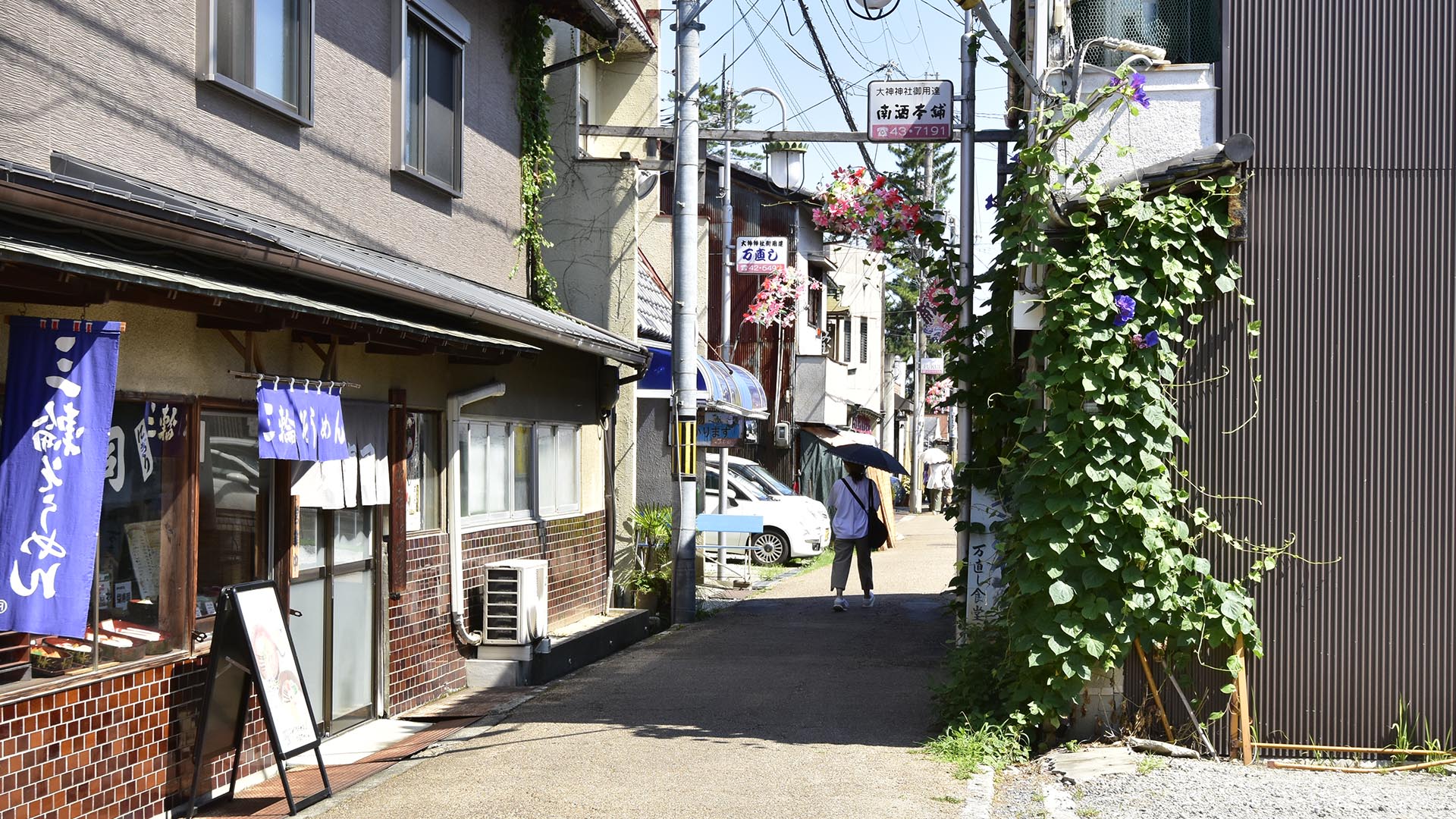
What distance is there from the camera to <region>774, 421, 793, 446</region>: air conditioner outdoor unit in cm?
3650

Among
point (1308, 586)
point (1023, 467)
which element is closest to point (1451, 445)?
point (1308, 586)

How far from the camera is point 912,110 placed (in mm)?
13703

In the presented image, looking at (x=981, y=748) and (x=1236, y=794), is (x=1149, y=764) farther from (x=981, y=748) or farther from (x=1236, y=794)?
(x=981, y=748)

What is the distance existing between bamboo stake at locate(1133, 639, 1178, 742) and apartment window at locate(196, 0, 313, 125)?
670 centimetres

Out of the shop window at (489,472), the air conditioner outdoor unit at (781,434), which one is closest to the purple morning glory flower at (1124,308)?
the shop window at (489,472)

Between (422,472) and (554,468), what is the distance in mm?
3481

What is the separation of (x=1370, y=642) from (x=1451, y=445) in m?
1.28

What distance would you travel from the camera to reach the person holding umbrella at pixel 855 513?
18234mm

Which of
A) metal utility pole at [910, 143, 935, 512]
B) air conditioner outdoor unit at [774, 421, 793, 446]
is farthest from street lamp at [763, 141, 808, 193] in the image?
metal utility pole at [910, 143, 935, 512]

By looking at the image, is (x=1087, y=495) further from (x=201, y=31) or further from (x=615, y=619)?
(x=615, y=619)

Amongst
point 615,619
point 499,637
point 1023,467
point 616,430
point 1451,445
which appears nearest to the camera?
point 1451,445

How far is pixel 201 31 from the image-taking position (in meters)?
8.41

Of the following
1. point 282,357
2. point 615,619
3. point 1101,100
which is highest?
point 1101,100

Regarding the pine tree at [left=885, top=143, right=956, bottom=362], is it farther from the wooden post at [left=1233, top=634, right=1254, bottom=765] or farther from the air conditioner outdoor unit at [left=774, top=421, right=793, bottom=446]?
the wooden post at [left=1233, top=634, right=1254, bottom=765]
